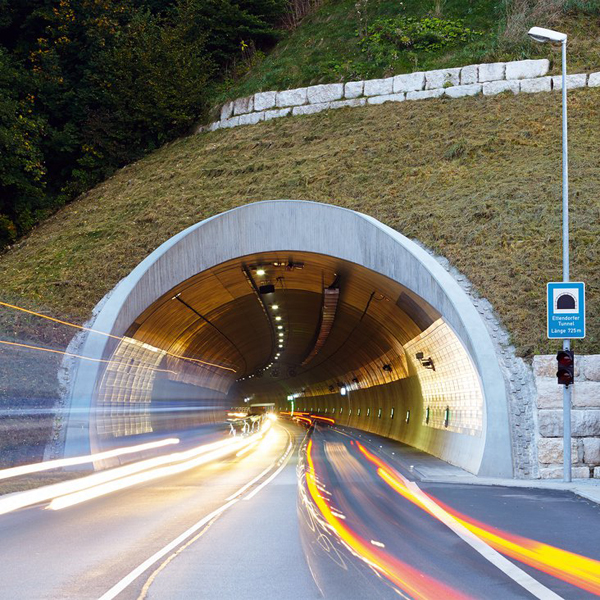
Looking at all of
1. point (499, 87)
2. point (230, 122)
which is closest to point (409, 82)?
point (499, 87)

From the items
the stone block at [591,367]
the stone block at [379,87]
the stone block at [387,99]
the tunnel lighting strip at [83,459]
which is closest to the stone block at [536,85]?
the stone block at [387,99]

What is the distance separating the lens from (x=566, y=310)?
21.3 metres

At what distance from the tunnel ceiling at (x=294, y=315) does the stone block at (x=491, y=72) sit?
16.0 meters

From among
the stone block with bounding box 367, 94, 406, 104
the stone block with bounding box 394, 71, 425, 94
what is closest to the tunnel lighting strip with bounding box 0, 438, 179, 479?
the stone block with bounding box 367, 94, 406, 104

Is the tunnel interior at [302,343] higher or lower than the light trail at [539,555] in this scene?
higher

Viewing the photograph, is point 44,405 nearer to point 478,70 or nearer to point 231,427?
point 231,427

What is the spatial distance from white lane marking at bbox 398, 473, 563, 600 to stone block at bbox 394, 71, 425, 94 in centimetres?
3744

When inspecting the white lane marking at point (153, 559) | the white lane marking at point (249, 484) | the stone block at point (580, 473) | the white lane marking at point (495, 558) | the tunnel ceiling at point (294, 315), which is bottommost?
the white lane marking at point (153, 559)

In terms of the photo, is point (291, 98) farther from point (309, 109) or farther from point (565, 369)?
point (565, 369)

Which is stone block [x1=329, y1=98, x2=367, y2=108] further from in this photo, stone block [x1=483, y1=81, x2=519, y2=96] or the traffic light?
the traffic light

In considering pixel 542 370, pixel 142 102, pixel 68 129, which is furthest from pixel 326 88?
pixel 542 370

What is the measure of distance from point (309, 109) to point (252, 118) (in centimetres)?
369

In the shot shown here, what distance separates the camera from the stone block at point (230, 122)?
55.0 metres

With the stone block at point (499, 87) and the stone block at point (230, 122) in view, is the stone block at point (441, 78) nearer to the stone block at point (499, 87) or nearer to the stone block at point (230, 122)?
the stone block at point (499, 87)
